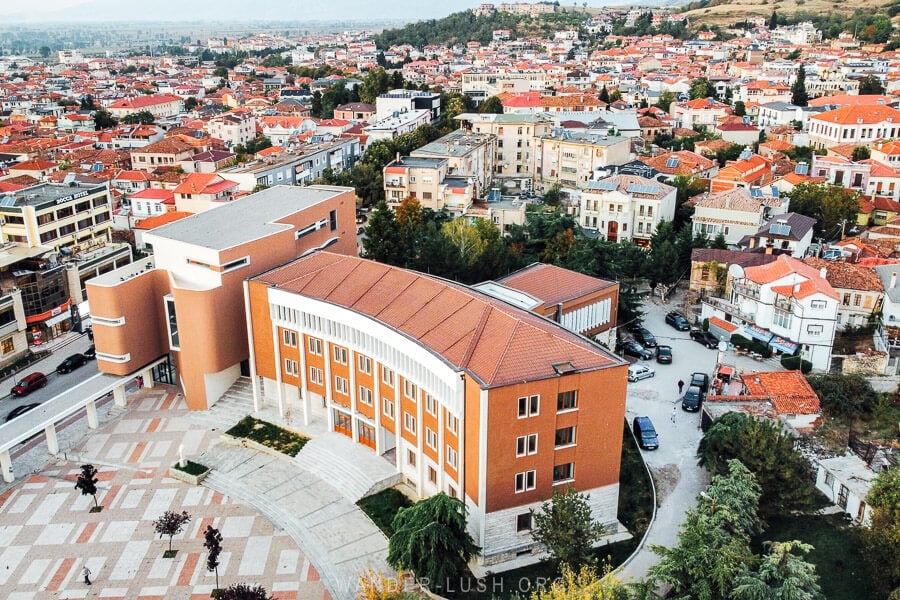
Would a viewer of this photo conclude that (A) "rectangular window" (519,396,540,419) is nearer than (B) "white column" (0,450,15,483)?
Yes

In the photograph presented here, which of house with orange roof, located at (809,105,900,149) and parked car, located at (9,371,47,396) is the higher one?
house with orange roof, located at (809,105,900,149)

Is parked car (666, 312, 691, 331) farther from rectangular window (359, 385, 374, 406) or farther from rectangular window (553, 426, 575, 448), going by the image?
rectangular window (359, 385, 374, 406)

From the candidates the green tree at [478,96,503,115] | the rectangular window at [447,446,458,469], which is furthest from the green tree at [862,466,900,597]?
the green tree at [478,96,503,115]

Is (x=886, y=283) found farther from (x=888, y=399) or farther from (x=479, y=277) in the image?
(x=479, y=277)

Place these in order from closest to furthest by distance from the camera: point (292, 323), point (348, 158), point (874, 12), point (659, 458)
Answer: point (659, 458) → point (292, 323) → point (348, 158) → point (874, 12)

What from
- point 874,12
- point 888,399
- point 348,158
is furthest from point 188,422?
point 874,12

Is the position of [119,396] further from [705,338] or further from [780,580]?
[705,338]
